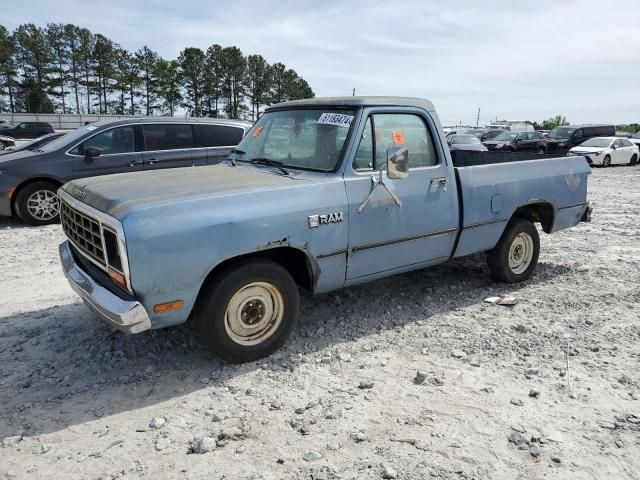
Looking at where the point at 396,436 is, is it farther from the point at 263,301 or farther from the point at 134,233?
the point at 134,233

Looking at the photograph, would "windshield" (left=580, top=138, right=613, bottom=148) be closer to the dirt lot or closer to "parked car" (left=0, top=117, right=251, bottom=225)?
"parked car" (left=0, top=117, right=251, bottom=225)

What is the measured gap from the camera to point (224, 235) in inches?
130

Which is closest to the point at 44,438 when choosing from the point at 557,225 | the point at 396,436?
the point at 396,436

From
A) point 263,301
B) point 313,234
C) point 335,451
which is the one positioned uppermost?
point 313,234

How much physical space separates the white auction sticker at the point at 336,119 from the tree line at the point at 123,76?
62727 millimetres

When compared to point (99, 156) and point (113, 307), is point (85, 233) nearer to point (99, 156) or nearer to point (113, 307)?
point (113, 307)

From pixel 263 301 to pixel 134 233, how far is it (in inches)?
42.7

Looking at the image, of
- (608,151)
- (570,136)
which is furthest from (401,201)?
(570,136)

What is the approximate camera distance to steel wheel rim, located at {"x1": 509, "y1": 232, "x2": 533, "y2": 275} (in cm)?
A: 554

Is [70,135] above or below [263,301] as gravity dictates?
above

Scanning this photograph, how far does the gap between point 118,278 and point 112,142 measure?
6.02 m

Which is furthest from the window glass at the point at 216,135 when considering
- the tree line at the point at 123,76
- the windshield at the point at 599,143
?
the tree line at the point at 123,76

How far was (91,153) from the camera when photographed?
816 cm

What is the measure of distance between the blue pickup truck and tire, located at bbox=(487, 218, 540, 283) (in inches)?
3.7
